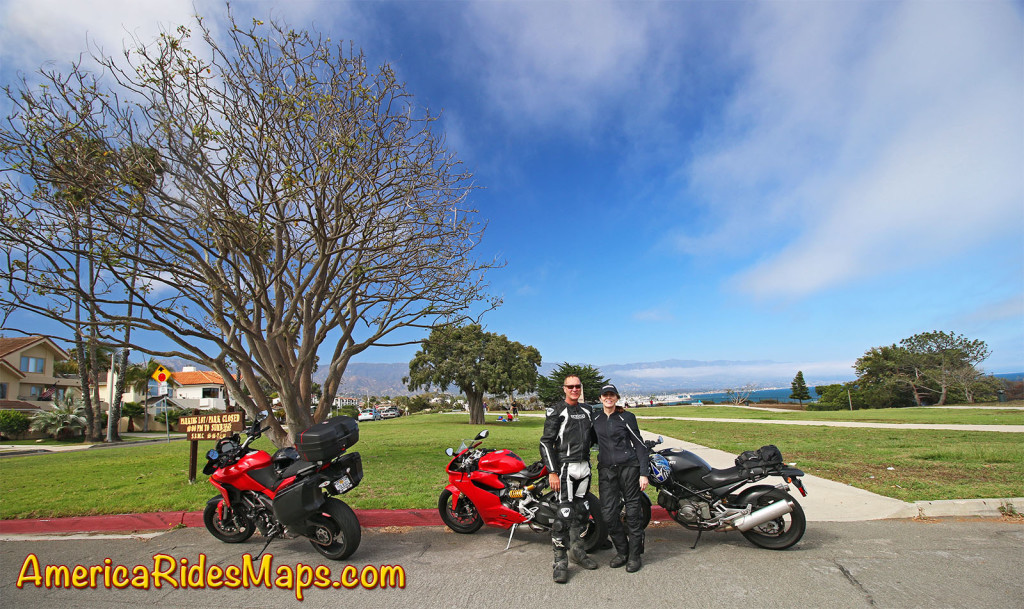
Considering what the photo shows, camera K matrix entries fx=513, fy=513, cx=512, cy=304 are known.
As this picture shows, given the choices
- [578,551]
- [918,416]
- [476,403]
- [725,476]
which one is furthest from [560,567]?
[476,403]

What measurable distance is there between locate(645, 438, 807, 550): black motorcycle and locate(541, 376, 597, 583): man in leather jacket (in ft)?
3.20

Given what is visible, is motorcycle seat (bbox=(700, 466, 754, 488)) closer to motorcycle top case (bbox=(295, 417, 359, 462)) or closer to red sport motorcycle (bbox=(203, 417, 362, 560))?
red sport motorcycle (bbox=(203, 417, 362, 560))

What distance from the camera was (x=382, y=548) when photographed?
554 cm

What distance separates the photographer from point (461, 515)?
19.9 feet

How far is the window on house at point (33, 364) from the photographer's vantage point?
137 feet

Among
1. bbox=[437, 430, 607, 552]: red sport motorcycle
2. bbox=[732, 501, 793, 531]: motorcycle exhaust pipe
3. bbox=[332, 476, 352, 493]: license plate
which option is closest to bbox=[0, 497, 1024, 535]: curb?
bbox=[437, 430, 607, 552]: red sport motorcycle

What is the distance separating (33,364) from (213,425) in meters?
48.7

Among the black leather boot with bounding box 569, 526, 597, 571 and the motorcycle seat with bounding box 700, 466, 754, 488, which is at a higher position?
the motorcycle seat with bounding box 700, 466, 754, 488

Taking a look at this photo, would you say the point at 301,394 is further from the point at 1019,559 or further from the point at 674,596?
the point at 1019,559

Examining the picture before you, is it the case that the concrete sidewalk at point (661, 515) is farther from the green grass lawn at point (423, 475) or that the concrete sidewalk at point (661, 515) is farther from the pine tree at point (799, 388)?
the pine tree at point (799, 388)

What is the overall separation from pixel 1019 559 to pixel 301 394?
11388mm

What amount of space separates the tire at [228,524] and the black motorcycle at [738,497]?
4492 millimetres

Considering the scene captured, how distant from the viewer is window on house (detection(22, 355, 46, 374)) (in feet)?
137

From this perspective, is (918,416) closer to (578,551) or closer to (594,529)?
(594,529)
